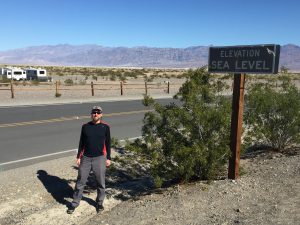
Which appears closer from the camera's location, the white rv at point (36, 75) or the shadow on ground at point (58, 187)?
the shadow on ground at point (58, 187)

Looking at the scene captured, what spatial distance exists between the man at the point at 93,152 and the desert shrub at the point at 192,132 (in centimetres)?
85

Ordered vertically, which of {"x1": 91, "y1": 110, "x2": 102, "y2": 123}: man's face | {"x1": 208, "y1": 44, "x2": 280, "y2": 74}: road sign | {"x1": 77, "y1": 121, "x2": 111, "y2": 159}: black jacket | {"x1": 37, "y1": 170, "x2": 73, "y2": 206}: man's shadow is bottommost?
{"x1": 37, "y1": 170, "x2": 73, "y2": 206}: man's shadow

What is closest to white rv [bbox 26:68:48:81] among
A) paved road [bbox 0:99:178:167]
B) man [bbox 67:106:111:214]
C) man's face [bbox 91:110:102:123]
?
paved road [bbox 0:99:178:167]

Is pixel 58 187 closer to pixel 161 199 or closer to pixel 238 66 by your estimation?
pixel 161 199

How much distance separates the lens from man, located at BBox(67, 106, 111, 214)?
6656 millimetres

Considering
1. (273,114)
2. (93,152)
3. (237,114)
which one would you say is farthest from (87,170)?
(273,114)

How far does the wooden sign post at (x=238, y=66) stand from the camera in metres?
6.93

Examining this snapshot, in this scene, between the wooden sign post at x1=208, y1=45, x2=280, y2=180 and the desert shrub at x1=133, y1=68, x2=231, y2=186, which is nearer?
the wooden sign post at x1=208, y1=45, x2=280, y2=180

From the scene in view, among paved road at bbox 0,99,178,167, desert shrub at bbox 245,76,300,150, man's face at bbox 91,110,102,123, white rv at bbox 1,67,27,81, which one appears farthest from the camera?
white rv at bbox 1,67,27,81

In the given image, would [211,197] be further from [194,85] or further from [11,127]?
[11,127]

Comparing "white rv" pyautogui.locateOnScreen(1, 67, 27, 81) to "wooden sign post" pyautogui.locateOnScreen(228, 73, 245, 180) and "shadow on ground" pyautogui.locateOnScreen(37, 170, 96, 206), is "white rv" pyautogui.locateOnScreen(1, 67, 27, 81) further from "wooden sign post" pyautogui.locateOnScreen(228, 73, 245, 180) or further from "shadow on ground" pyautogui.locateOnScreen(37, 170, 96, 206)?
"wooden sign post" pyautogui.locateOnScreen(228, 73, 245, 180)

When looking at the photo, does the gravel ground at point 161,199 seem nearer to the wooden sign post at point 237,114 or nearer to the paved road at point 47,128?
the wooden sign post at point 237,114

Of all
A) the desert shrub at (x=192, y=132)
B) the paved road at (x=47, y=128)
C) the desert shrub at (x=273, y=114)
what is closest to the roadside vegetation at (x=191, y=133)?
the desert shrub at (x=192, y=132)

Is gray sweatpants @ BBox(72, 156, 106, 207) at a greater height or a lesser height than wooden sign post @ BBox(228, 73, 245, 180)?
lesser
